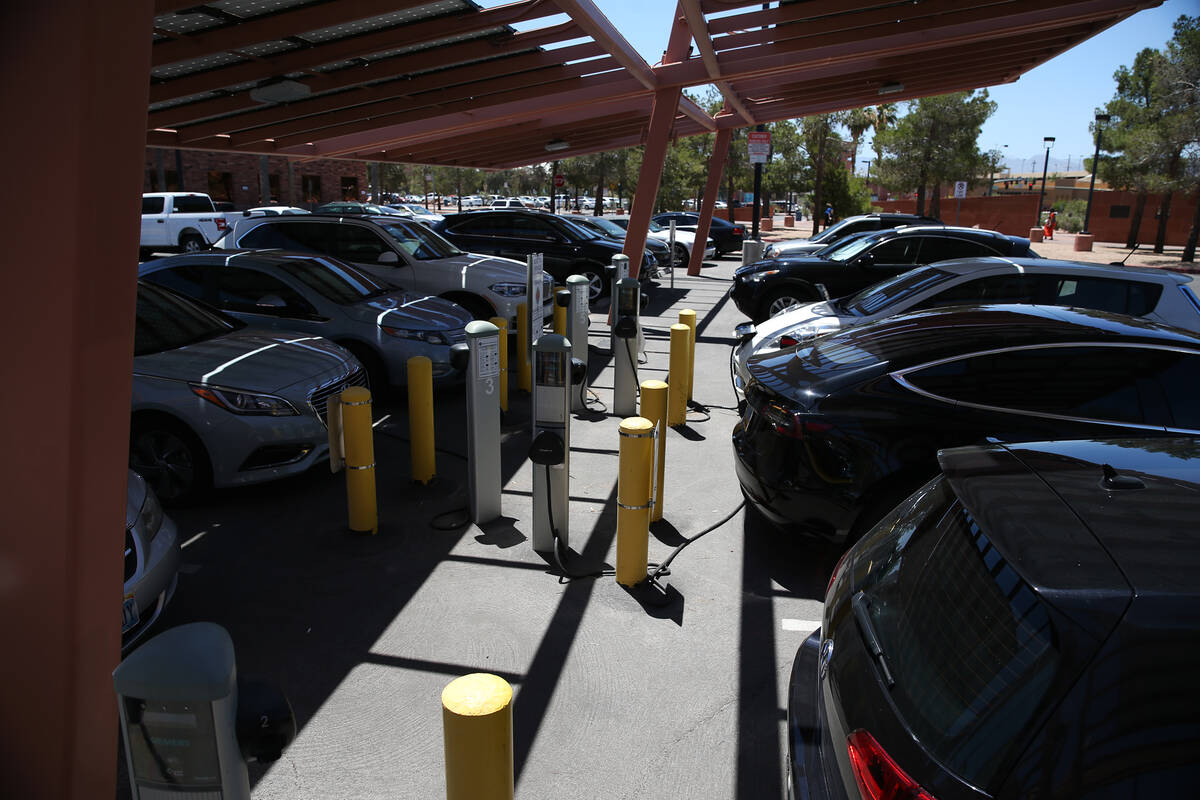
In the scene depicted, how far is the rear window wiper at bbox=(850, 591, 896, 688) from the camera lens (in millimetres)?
2129

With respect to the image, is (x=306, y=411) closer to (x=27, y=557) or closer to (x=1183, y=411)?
(x=27, y=557)

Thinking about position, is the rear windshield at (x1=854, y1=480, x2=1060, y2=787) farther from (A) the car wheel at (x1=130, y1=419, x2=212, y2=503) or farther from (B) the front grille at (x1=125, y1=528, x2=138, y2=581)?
(A) the car wheel at (x1=130, y1=419, x2=212, y2=503)

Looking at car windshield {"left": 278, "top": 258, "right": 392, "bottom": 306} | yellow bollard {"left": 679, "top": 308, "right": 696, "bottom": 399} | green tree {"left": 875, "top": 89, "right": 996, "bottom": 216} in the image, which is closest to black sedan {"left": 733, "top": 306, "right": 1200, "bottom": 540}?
yellow bollard {"left": 679, "top": 308, "right": 696, "bottom": 399}

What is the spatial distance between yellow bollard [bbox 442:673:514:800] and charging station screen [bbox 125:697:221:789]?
1.79ft

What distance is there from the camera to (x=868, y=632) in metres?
2.32

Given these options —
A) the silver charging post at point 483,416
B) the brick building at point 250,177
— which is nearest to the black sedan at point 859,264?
the silver charging post at point 483,416

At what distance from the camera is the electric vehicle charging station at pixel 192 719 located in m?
1.66

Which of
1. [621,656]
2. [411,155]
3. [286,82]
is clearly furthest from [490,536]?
[411,155]

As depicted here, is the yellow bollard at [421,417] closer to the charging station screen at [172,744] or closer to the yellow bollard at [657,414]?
the yellow bollard at [657,414]

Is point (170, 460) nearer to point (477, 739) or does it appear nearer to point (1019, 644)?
point (477, 739)

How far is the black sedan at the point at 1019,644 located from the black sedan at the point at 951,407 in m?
1.97

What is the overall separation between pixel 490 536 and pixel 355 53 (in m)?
5.84

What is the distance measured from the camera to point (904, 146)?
4012 cm

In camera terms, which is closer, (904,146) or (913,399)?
(913,399)
